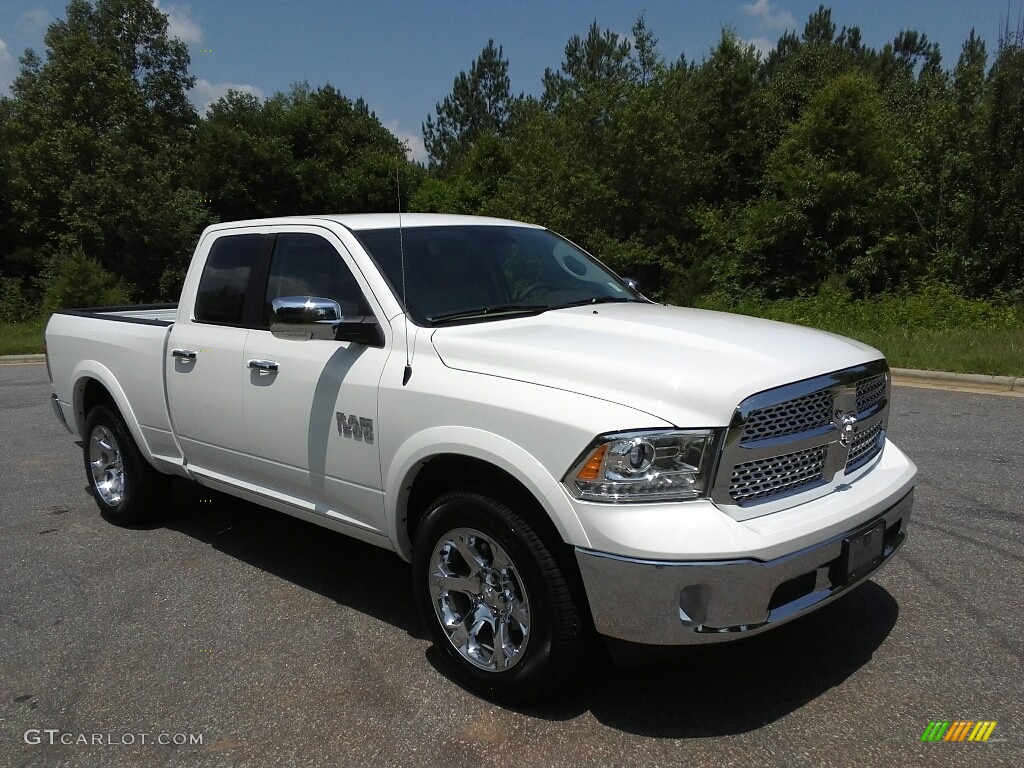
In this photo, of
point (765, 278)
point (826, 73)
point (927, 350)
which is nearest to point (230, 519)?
point (927, 350)

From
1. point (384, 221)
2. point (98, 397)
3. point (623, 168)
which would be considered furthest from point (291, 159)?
point (384, 221)

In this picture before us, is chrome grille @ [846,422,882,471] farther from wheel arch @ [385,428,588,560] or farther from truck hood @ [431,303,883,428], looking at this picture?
wheel arch @ [385,428,588,560]

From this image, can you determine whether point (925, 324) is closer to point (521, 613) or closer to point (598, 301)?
point (598, 301)

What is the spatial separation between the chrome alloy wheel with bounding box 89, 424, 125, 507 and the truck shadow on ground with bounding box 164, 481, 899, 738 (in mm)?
1294

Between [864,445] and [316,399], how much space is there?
2.37 meters

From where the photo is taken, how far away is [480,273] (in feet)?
13.6

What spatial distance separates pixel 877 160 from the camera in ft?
75.4

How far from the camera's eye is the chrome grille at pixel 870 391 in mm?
3383

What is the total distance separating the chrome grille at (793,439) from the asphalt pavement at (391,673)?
62cm

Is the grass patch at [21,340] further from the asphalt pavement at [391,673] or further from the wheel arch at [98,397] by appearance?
the asphalt pavement at [391,673]

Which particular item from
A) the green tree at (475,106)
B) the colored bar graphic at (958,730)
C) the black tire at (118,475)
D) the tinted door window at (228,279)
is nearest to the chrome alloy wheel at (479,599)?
the colored bar graphic at (958,730)

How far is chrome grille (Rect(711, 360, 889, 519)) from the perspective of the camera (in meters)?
2.87

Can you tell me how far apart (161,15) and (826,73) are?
34686 mm

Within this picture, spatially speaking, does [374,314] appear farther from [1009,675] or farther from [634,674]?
[1009,675]
